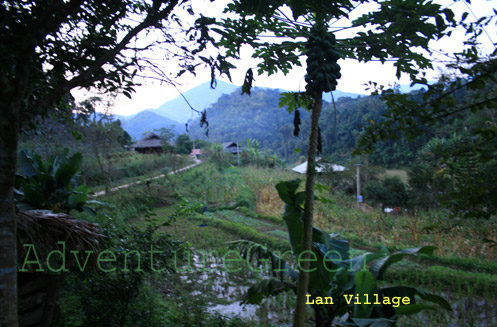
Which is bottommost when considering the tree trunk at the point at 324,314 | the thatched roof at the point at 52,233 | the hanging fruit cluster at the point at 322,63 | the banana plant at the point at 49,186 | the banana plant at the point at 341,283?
the tree trunk at the point at 324,314

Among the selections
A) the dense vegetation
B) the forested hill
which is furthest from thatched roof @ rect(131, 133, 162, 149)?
the dense vegetation

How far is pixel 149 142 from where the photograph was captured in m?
25.1

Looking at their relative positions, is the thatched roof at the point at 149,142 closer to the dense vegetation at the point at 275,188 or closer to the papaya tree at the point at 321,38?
the dense vegetation at the point at 275,188

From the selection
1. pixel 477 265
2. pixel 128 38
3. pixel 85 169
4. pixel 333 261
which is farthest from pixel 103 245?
pixel 85 169

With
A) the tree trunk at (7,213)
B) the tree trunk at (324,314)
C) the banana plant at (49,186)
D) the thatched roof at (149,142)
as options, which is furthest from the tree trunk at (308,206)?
the thatched roof at (149,142)

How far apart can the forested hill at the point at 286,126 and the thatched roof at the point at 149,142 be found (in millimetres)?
6795

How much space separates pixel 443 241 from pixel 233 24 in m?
6.61

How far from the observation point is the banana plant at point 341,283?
233 centimetres

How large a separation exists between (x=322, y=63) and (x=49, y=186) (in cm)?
288

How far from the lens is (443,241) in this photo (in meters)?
6.35

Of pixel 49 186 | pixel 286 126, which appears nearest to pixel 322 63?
pixel 49 186

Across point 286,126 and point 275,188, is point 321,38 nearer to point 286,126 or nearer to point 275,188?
point 275,188

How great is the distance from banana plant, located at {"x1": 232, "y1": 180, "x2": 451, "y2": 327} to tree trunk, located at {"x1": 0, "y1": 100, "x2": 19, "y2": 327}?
65.0 inches

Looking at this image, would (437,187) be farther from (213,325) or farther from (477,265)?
(213,325)
